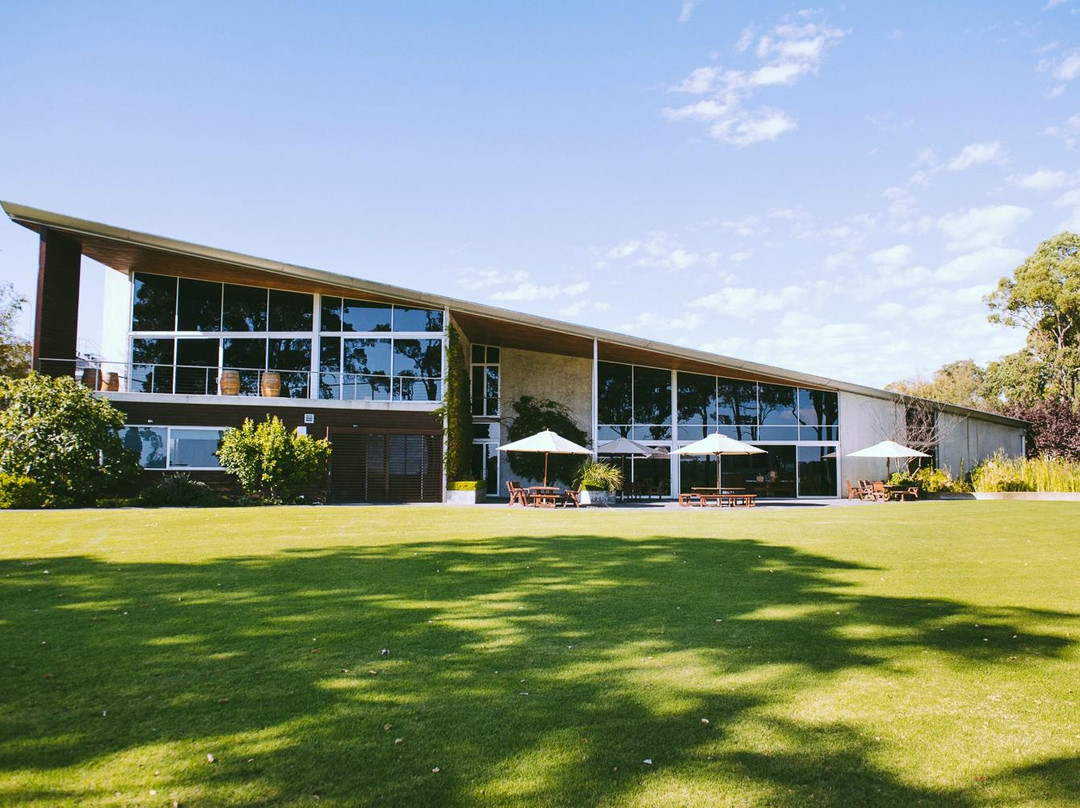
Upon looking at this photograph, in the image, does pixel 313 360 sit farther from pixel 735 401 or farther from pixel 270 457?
pixel 735 401

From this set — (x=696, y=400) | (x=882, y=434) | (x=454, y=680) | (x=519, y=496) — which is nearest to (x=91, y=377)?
(x=519, y=496)

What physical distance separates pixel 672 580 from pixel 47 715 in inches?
207

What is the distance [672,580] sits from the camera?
22.9ft

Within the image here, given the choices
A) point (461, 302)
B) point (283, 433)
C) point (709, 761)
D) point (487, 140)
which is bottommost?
point (709, 761)

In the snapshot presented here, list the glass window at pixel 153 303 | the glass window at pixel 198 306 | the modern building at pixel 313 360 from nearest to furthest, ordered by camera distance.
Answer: the modern building at pixel 313 360 → the glass window at pixel 153 303 → the glass window at pixel 198 306

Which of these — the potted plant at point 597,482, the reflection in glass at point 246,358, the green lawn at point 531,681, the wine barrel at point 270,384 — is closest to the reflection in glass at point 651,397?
the potted plant at point 597,482

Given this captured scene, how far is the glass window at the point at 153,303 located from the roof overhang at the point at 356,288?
0.34 m

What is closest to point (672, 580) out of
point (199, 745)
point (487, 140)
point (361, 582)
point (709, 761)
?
point (361, 582)

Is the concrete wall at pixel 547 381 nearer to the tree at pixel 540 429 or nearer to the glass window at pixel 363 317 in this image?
the tree at pixel 540 429

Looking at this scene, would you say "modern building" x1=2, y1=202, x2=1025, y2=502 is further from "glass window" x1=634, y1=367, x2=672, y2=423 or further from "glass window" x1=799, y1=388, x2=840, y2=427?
"glass window" x1=799, y1=388, x2=840, y2=427

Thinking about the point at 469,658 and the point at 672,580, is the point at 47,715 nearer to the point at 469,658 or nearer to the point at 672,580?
the point at 469,658

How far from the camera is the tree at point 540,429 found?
25.9 metres

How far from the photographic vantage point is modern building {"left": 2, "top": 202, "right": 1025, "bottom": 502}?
1984cm

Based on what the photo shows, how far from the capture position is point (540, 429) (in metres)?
26.2
